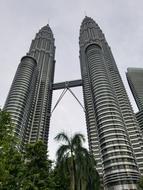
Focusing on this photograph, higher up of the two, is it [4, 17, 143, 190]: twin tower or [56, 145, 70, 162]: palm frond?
[4, 17, 143, 190]: twin tower

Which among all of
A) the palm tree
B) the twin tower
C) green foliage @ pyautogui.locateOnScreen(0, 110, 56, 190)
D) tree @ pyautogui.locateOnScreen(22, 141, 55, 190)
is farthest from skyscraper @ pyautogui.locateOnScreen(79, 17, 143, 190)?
the palm tree

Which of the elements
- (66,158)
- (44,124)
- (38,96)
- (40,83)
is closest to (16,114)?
(44,124)

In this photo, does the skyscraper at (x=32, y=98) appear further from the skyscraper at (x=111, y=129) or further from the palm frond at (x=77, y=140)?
the palm frond at (x=77, y=140)

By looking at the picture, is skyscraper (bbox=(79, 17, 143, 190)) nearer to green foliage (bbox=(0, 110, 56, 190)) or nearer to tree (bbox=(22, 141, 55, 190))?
tree (bbox=(22, 141, 55, 190))

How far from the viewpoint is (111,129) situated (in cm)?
9144

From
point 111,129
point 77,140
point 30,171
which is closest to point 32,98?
point 111,129

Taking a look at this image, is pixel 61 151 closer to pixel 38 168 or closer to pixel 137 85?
pixel 38 168

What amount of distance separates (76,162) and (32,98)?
11817 centimetres

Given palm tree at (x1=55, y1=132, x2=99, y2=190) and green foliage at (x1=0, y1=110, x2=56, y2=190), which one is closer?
palm tree at (x1=55, y1=132, x2=99, y2=190)

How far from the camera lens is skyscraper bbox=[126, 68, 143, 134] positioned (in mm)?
148450

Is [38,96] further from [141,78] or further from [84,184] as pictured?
[84,184]

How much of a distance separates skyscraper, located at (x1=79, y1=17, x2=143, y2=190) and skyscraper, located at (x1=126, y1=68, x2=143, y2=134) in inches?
1093

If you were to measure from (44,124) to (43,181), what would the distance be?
338 ft

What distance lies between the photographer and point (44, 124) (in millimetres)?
127875
